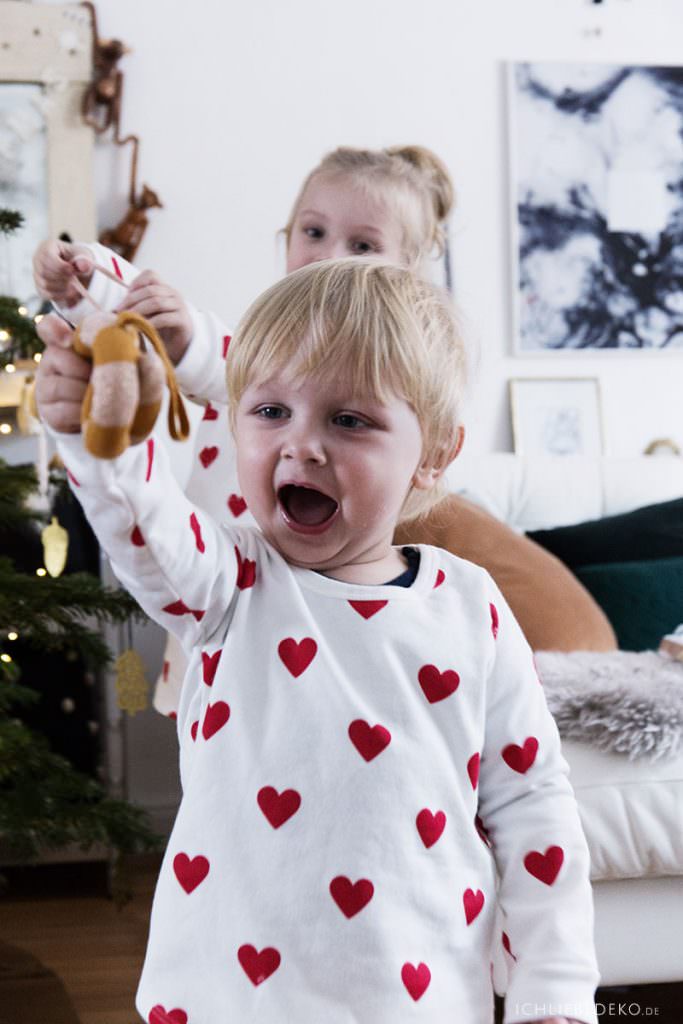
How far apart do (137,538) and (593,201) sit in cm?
240

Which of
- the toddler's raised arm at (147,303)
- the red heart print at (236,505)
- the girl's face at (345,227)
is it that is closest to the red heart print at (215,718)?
the toddler's raised arm at (147,303)

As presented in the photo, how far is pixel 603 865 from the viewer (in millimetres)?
1571

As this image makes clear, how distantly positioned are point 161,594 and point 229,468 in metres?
0.62

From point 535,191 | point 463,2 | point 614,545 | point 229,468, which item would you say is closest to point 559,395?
point 535,191

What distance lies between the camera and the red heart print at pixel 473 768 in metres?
0.82

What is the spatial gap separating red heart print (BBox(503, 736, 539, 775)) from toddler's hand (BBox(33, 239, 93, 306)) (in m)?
0.53

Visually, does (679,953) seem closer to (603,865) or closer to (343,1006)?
(603,865)

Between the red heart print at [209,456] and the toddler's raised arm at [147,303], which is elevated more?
the toddler's raised arm at [147,303]

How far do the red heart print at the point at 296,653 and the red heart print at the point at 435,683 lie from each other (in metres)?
0.08

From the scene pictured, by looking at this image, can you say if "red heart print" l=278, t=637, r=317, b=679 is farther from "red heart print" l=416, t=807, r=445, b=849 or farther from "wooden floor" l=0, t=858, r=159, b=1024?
"wooden floor" l=0, t=858, r=159, b=1024

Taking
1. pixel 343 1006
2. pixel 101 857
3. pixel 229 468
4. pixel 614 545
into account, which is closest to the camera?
pixel 343 1006

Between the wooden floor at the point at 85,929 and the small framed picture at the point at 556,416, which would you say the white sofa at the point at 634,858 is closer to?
the wooden floor at the point at 85,929

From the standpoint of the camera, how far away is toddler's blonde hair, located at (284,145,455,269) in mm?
1483

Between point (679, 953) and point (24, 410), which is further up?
point (24, 410)
